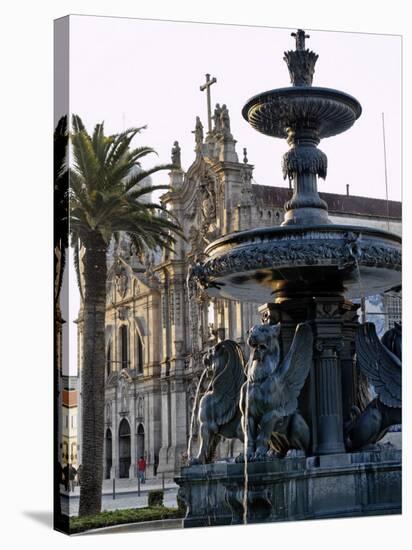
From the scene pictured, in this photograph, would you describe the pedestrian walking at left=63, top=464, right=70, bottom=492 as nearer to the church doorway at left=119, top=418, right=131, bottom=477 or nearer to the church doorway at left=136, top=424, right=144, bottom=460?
the church doorway at left=136, top=424, right=144, bottom=460

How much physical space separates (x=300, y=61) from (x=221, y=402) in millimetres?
3367

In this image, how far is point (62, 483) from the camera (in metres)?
8.89

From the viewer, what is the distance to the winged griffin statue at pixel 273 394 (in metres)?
8.48

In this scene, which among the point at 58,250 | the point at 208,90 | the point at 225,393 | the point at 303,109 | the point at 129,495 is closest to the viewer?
the point at 225,393

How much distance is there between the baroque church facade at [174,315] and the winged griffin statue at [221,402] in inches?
888

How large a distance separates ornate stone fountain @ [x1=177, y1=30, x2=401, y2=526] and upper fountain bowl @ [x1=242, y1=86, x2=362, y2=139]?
0.04 ft

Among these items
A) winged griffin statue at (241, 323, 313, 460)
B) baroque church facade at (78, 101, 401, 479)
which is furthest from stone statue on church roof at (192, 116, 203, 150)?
winged griffin statue at (241, 323, 313, 460)

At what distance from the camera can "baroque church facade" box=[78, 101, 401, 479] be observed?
35.2m

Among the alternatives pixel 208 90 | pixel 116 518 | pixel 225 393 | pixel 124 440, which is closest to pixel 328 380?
pixel 225 393

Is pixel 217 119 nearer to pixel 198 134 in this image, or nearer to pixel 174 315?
pixel 198 134

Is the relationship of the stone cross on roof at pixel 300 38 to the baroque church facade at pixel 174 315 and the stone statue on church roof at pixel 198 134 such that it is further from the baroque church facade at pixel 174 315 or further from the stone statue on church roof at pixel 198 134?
the stone statue on church roof at pixel 198 134

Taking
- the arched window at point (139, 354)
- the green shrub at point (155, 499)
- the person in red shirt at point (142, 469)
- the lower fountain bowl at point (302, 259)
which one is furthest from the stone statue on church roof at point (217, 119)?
the lower fountain bowl at point (302, 259)

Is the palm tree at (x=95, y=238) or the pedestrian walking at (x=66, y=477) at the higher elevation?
the palm tree at (x=95, y=238)

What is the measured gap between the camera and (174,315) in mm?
40125
